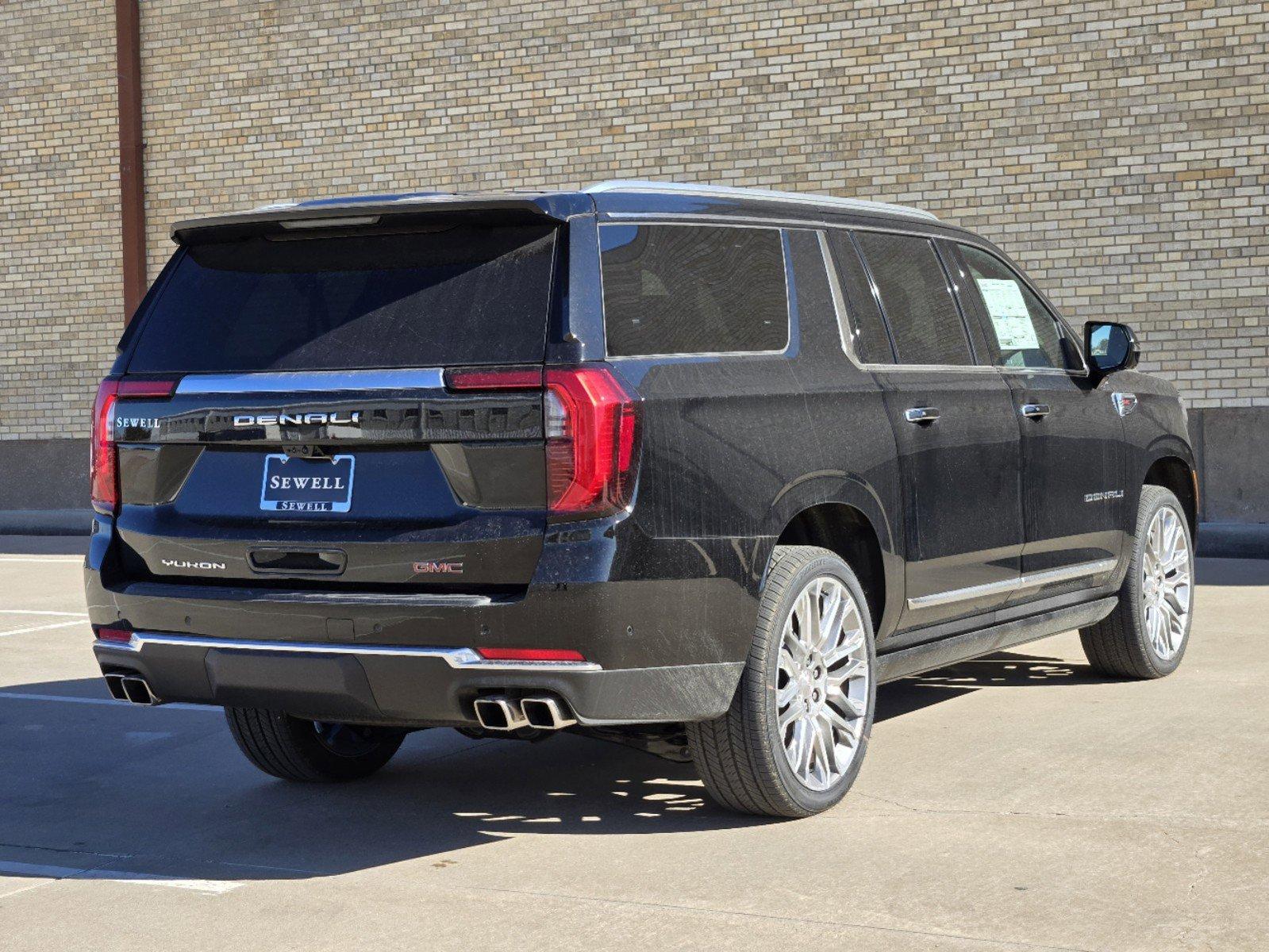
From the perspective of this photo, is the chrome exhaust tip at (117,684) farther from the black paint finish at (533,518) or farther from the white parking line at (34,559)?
the white parking line at (34,559)

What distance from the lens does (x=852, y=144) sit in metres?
16.3

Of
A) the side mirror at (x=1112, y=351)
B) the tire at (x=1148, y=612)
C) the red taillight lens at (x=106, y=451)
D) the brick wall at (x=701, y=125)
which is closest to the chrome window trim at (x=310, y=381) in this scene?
the red taillight lens at (x=106, y=451)

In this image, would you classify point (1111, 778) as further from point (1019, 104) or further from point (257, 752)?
A: point (1019, 104)

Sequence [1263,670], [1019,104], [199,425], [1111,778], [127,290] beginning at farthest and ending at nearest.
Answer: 1. [127,290]
2. [1019,104]
3. [1263,670]
4. [1111,778]
5. [199,425]

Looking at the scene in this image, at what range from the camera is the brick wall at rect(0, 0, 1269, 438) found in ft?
49.3

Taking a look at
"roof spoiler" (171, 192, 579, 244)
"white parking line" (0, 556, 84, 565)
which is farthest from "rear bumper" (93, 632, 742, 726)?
"white parking line" (0, 556, 84, 565)

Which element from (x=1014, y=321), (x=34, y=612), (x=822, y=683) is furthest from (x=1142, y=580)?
(x=34, y=612)

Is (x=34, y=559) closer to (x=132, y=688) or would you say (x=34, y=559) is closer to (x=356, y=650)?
(x=132, y=688)

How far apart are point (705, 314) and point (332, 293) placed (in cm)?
109

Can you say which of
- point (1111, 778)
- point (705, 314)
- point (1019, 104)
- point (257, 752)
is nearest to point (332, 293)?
point (705, 314)

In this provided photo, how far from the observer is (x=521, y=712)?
471 centimetres

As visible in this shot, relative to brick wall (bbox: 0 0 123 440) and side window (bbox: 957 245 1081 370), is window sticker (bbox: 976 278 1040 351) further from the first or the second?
brick wall (bbox: 0 0 123 440)

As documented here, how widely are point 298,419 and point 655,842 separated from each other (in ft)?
5.28

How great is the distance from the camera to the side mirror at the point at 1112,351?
7.21 m
